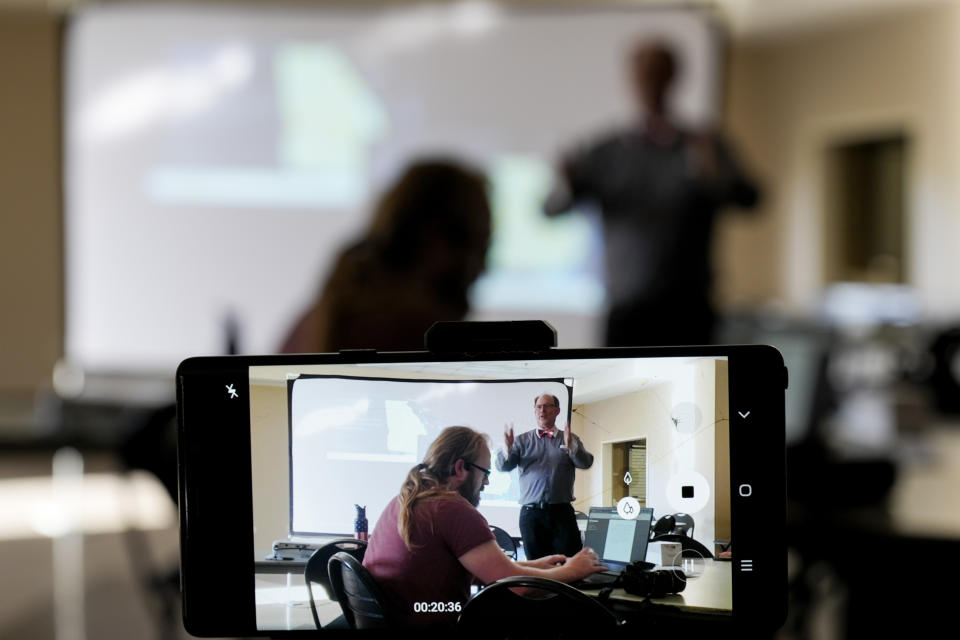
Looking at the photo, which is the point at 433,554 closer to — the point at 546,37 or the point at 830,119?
the point at 546,37

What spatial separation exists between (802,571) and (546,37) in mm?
2271

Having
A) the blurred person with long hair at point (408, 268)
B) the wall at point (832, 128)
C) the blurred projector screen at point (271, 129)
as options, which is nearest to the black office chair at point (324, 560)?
the blurred person with long hair at point (408, 268)

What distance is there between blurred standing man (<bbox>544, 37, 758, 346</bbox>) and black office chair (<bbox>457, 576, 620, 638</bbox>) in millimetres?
2025

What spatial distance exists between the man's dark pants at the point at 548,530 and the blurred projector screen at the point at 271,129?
2.74 meters

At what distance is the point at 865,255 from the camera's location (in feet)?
21.6

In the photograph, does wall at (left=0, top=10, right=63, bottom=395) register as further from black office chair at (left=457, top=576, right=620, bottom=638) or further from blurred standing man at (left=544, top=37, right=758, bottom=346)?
black office chair at (left=457, top=576, right=620, bottom=638)

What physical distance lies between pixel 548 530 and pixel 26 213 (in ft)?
18.1

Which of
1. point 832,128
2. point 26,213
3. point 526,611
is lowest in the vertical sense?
point 526,611

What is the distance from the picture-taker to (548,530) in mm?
480

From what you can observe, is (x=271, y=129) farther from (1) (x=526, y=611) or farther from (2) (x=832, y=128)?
(2) (x=832, y=128)

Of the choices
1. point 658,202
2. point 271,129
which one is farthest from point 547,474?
point 271,129

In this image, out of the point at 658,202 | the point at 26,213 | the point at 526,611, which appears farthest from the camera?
the point at 26,213

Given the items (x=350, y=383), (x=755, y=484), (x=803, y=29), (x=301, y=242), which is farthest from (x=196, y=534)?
(x=803, y=29)

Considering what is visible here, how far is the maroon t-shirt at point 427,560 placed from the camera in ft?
1.57
